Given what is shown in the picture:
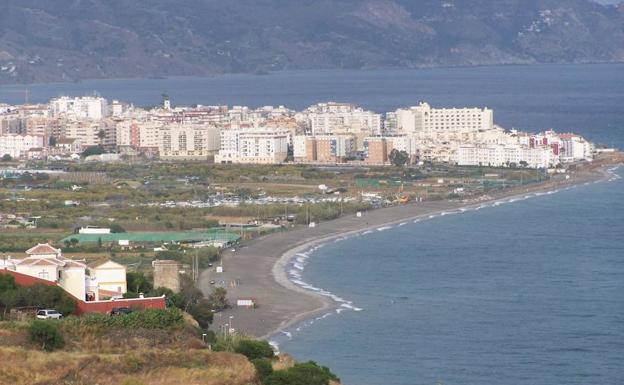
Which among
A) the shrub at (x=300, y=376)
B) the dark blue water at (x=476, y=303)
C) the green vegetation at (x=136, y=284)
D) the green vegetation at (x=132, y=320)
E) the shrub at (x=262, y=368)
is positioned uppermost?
the green vegetation at (x=132, y=320)

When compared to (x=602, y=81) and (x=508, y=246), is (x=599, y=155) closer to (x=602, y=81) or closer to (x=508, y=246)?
(x=508, y=246)

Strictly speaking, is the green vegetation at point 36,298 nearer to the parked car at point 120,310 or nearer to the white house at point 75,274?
the parked car at point 120,310

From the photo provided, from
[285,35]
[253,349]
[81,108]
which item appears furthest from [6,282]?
[285,35]

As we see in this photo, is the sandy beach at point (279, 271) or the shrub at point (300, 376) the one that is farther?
the sandy beach at point (279, 271)

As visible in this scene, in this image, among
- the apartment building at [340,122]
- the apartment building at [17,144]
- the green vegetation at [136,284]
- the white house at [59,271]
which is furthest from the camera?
the apartment building at [340,122]

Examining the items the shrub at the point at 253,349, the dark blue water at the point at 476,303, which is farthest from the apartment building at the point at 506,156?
the shrub at the point at 253,349

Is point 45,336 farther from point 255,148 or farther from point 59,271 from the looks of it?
point 255,148

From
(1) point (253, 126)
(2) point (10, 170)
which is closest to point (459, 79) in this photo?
(1) point (253, 126)
